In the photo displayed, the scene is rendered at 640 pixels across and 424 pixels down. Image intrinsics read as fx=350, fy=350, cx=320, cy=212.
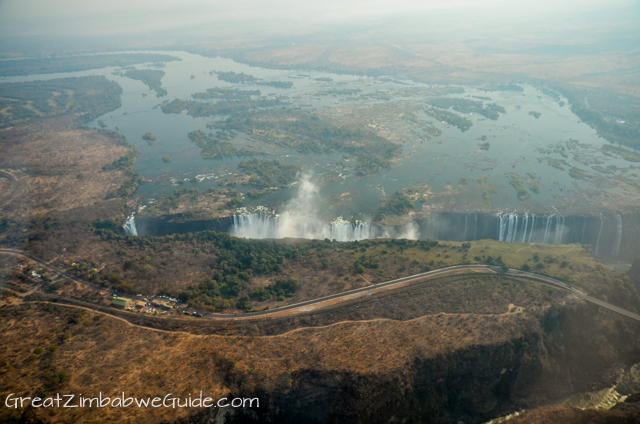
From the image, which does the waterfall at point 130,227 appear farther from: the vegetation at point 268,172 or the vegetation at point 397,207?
the vegetation at point 397,207

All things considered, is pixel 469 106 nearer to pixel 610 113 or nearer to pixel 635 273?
pixel 610 113

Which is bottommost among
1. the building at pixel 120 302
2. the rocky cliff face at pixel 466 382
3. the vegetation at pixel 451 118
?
the rocky cliff face at pixel 466 382

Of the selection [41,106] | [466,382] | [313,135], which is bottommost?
[466,382]

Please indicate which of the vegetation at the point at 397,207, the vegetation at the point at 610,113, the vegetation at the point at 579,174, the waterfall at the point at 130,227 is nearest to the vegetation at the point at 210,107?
the waterfall at the point at 130,227

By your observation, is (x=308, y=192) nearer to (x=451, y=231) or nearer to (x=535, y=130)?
(x=451, y=231)

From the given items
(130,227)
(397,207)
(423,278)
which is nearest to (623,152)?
(397,207)
